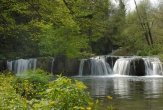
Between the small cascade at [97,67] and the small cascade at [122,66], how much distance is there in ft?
2.11

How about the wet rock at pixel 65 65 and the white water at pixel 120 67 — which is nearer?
the white water at pixel 120 67

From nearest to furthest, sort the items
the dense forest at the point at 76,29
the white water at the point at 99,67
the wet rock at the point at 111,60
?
the dense forest at the point at 76,29
the white water at the point at 99,67
the wet rock at the point at 111,60

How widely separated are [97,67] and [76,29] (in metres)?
3.94

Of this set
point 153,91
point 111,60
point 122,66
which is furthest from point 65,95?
point 111,60

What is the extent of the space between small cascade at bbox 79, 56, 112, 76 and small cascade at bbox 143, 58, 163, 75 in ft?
11.1

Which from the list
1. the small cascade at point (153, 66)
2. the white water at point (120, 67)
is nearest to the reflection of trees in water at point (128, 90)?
the small cascade at point (153, 66)

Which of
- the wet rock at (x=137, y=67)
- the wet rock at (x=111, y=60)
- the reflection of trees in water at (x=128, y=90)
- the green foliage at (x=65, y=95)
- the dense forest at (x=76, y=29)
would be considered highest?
the dense forest at (x=76, y=29)

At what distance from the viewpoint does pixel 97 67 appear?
3775 cm

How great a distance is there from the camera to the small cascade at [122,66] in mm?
36719

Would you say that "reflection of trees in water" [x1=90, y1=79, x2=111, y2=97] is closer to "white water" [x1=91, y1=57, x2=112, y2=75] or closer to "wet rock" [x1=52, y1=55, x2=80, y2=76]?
"white water" [x1=91, y1=57, x2=112, y2=75]

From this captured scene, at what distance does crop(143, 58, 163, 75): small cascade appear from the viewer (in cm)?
3559

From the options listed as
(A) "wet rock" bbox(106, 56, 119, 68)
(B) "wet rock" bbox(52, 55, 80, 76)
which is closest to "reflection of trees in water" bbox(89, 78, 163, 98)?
(B) "wet rock" bbox(52, 55, 80, 76)

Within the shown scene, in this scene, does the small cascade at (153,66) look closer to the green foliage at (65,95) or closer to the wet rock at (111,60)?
the wet rock at (111,60)

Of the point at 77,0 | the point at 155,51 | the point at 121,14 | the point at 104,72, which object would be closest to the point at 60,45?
the point at 104,72
